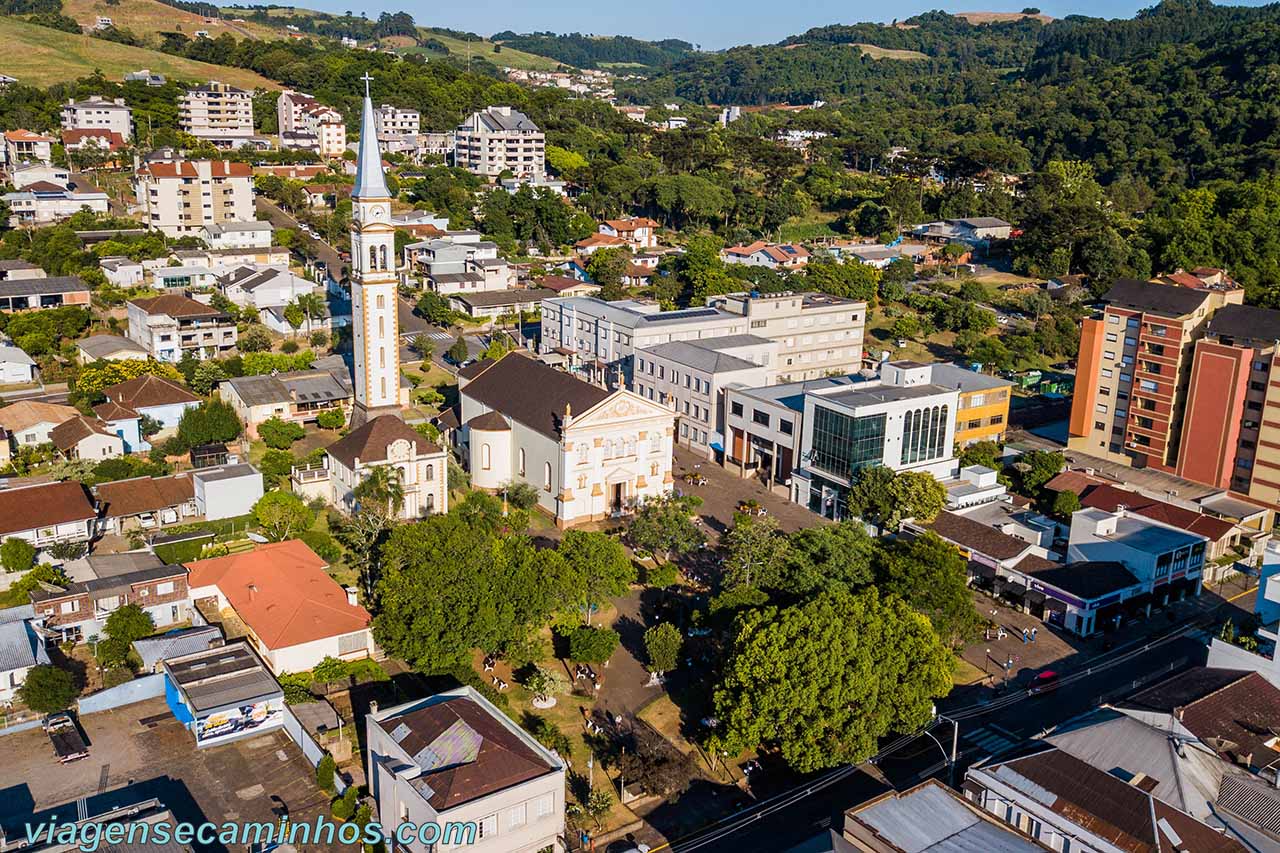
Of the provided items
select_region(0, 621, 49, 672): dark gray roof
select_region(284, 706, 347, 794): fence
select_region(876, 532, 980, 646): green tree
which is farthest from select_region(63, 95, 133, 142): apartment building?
select_region(876, 532, 980, 646): green tree

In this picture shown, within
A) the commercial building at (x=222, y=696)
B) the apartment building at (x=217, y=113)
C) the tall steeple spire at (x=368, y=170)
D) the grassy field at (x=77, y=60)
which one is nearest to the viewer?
the commercial building at (x=222, y=696)

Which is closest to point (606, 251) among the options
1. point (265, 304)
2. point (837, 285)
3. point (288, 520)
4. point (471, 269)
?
point (471, 269)

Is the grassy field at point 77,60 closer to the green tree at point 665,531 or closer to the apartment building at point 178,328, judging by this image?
the apartment building at point 178,328

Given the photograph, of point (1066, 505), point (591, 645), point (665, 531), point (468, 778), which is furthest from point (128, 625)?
point (1066, 505)

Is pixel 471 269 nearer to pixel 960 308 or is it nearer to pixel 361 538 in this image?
pixel 960 308

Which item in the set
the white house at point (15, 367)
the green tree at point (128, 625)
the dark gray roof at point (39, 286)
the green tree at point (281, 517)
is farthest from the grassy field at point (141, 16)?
the green tree at point (128, 625)
